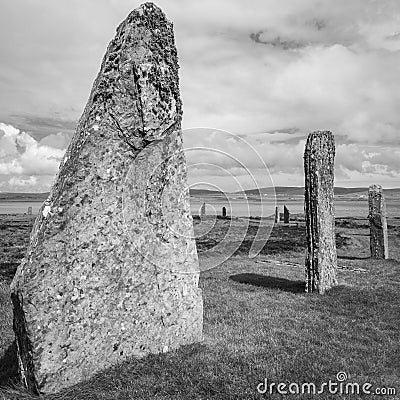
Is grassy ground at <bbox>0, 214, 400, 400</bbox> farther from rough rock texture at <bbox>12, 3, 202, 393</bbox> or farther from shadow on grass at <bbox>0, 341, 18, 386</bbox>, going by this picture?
rough rock texture at <bbox>12, 3, 202, 393</bbox>

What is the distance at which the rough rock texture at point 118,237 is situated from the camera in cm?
550

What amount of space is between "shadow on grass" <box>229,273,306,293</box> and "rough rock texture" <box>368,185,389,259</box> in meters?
7.11

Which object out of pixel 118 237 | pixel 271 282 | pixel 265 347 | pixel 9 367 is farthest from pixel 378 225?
pixel 9 367

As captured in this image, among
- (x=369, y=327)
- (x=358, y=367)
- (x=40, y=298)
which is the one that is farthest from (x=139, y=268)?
(x=369, y=327)

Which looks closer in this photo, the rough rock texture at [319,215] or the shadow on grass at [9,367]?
the shadow on grass at [9,367]

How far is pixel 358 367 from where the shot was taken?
20.6 ft

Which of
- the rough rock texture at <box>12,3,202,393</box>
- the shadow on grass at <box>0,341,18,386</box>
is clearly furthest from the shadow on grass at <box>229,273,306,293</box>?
the shadow on grass at <box>0,341,18,386</box>

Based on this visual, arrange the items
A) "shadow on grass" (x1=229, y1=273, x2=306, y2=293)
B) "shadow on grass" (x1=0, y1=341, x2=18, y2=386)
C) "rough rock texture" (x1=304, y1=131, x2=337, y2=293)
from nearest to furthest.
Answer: "shadow on grass" (x1=0, y1=341, x2=18, y2=386) → "rough rock texture" (x1=304, y1=131, x2=337, y2=293) → "shadow on grass" (x1=229, y1=273, x2=306, y2=293)

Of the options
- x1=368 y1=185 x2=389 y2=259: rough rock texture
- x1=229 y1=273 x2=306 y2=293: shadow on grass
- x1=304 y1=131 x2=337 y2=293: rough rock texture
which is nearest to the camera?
x1=304 y1=131 x2=337 y2=293: rough rock texture

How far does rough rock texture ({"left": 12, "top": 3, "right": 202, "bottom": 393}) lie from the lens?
5504 millimetres

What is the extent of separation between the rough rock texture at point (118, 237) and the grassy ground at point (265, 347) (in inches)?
16.8

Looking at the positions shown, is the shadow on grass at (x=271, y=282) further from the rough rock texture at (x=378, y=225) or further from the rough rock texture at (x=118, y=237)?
the rough rock texture at (x=378, y=225)

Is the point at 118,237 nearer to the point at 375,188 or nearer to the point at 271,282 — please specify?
the point at 271,282

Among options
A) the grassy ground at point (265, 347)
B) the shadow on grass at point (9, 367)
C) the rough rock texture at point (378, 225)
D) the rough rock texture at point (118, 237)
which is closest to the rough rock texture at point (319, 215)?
the grassy ground at point (265, 347)
